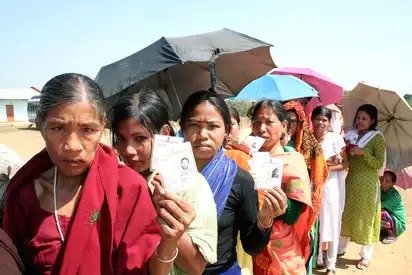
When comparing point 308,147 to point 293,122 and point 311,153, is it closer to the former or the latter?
point 311,153

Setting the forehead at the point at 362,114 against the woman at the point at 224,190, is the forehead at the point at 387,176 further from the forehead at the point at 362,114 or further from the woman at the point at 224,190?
the woman at the point at 224,190

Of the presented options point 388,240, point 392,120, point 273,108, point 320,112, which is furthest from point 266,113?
point 388,240

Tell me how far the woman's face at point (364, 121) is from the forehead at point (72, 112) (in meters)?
4.48

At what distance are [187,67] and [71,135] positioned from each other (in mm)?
2176

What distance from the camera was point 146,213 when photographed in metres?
1.41

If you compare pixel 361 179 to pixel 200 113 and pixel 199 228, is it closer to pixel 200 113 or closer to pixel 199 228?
pixel 200 113

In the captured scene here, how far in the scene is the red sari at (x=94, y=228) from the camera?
133cm

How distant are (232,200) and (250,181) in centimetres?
16

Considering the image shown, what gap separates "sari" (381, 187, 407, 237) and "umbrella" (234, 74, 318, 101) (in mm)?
3245

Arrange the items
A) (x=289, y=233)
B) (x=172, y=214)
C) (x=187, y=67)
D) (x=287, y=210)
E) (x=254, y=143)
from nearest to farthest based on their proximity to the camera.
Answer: (x=172, y=214) → (x=254, y=143) → (x=287, y=210) → (x=289, y=233) → (x=187, y=67)

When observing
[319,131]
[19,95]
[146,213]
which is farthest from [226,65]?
[19,95]

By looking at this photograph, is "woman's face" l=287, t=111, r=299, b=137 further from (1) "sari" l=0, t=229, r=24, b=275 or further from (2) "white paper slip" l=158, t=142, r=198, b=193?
(1) "sari" l=0, t=229, r=24, b=275

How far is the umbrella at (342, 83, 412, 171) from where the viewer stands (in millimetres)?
5281

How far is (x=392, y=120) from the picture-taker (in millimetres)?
5457
